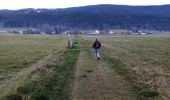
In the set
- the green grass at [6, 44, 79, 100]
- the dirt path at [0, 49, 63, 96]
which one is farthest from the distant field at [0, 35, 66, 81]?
the green grass at [6, 44, 79, 100]

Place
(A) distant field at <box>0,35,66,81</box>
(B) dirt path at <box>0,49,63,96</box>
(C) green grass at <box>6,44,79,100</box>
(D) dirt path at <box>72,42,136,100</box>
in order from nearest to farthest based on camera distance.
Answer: (C) green grass at <box>6,44,79,100</box> < (D) dirt path at <box>72,42,136,100</box> < (B) dirt path at <box>0,49,63,96</box> < (A) distant field at <box>0,35,66,81</box>

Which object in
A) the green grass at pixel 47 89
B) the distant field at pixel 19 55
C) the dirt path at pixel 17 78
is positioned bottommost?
the distant field at pixel 19 55

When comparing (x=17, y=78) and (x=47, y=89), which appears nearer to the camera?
(x=47, y=89)

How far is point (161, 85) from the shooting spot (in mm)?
20750

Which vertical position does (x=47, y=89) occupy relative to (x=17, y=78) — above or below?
above

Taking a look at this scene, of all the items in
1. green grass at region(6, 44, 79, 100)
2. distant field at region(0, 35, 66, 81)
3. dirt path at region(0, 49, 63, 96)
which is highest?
green grass at region(6, 44, 79, 100)

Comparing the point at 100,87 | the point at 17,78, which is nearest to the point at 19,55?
the point at 17,78

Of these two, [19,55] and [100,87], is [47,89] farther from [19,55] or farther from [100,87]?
[19,55]

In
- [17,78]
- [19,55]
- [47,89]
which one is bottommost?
[19,55]

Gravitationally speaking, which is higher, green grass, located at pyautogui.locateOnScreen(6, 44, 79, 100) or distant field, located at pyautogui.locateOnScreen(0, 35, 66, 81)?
green grass, located at pyautogui.locateOnScreen(6, 44, 79, 100)

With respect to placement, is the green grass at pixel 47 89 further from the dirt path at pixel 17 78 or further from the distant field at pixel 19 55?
the distant field at pixel 19 55

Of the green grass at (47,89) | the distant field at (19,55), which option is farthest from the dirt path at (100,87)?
the distant field at (19,55)

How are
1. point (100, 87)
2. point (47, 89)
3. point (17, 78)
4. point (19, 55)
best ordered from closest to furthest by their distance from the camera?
point (47, 89)
point (100, 87)
point (17, 78)
point (19, 55)

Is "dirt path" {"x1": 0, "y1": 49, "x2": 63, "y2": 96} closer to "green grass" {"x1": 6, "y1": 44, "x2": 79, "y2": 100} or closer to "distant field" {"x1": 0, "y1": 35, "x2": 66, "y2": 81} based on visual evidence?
"distant field" {"x1": 0, "y1": 35, "x2": 66, "y2": 81}
